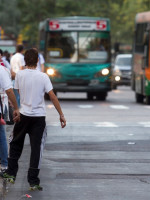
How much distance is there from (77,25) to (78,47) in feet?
3.25

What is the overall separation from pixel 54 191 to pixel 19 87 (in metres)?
1.17

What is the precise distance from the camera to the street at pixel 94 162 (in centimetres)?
854

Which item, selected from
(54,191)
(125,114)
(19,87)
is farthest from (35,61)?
(125,114)

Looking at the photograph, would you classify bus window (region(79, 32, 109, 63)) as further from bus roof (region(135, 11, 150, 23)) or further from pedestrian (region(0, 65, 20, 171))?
pedestrian (region(0, 65, 20, 171))

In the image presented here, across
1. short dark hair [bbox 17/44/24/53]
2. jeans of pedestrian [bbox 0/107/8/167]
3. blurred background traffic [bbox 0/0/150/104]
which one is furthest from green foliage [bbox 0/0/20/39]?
jeans of pedestrian [bbox 0/107/8/167]

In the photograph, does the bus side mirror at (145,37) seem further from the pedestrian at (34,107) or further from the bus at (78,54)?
the pedestrian at (34,107)

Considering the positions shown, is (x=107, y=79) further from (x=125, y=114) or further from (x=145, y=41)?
(x=125, y=114)

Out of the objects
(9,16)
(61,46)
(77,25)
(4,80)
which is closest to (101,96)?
(61,46)

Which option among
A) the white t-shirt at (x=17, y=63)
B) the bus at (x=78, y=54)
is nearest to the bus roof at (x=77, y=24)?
the bus at (x=78, y=54)

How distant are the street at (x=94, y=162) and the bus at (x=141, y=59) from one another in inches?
276

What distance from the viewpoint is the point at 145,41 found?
27.0 m

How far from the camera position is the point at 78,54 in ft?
94.7

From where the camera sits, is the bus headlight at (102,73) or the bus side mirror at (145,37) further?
the bus headlight at (102,73)

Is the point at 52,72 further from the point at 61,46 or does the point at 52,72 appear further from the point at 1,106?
the point at 1,106
